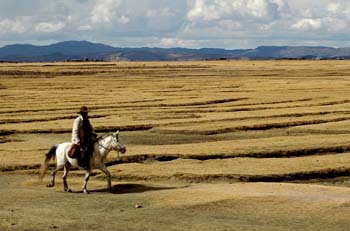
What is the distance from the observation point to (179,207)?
21875mm

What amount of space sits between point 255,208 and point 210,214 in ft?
5.38

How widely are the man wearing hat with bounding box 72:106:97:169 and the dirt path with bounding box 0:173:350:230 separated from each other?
1.34m

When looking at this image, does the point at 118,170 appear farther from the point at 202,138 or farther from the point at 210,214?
the point at 202,138

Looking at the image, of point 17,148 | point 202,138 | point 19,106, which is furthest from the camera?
point 19,106

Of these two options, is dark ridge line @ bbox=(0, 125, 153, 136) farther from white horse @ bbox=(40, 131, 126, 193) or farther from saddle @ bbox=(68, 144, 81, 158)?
saddle @ bbox=(68, 144, 81, 158)

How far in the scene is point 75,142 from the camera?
975 inches

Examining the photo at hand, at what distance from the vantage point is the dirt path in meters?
19.6

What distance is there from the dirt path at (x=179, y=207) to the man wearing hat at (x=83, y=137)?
52.9 inches

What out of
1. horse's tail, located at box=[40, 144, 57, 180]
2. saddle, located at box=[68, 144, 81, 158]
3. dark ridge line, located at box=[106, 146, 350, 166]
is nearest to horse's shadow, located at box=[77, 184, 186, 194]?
saddle, located at box=[68, 144, 81, 158]

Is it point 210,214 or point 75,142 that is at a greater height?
point 75,142

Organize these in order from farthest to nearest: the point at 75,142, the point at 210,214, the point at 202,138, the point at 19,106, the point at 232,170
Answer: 1. the point at 19,106
2. the point at 202,138
3. the point at 232,170
4. the point at 75,142
5. the point at 210,214

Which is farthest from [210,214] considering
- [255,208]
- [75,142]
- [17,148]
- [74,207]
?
[17,148]

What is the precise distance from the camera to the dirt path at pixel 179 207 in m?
19.6

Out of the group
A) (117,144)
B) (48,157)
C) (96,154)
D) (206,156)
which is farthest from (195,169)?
(48,157)
